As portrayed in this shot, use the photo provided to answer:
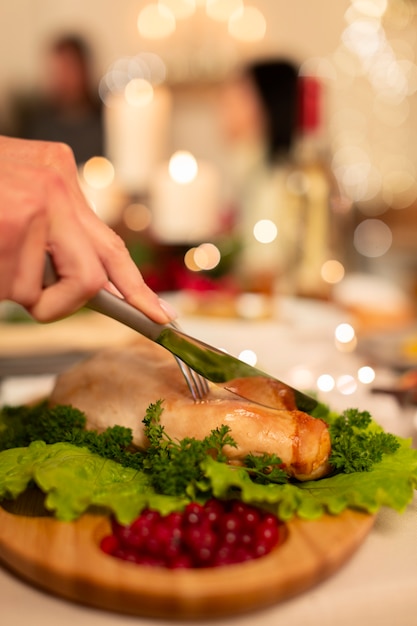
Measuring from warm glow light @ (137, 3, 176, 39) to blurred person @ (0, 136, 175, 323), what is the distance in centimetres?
612

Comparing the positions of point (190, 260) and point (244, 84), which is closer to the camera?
point (190, 260)

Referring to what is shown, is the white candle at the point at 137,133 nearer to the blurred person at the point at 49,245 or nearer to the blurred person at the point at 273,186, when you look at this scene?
the blurred person at the point at 273,186

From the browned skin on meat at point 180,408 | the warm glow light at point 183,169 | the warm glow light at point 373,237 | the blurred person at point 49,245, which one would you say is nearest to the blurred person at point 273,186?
the warm glow light at point 183,169

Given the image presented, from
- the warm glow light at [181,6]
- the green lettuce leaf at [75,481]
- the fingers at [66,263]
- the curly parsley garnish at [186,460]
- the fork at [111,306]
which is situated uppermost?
the warm glow light at [181,6]

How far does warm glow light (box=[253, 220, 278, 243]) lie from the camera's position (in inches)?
104

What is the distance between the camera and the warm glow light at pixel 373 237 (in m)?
4.88

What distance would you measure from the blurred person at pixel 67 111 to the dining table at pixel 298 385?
4.84 metres

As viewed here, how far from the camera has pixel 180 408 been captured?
1.07m

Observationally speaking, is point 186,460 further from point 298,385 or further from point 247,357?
point 298,385

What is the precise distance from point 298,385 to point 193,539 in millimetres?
759

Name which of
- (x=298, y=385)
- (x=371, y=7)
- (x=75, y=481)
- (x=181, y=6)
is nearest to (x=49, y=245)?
(x=75, y=481)

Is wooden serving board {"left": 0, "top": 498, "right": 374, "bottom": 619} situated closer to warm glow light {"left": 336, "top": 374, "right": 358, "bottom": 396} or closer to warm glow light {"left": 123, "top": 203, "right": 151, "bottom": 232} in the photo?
warm glow light {"left": 336, "top": 374, "right": 358, "bottom": 396}

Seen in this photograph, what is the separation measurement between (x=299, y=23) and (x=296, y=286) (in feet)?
15.9

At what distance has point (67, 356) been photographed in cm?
192
